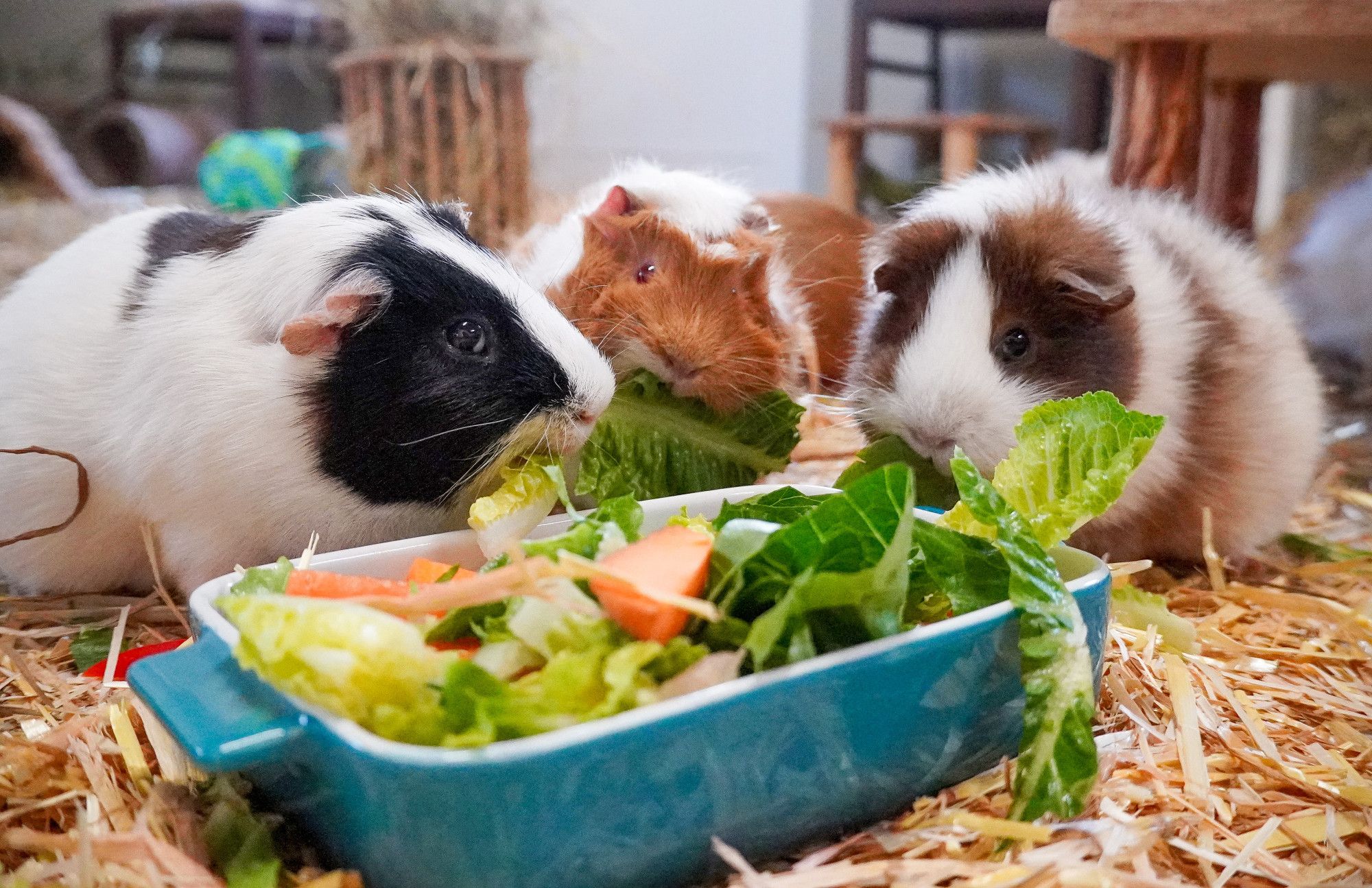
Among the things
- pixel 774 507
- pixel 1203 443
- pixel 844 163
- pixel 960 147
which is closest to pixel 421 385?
pixel 774 507

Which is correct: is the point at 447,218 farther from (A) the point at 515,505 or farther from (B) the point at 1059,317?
(B) the point at 1059,317

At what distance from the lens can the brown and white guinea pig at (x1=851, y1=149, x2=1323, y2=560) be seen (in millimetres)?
1711

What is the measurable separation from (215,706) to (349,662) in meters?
0.16

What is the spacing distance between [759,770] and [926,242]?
114 cm

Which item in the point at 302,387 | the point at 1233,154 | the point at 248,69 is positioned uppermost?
the point at 248,69

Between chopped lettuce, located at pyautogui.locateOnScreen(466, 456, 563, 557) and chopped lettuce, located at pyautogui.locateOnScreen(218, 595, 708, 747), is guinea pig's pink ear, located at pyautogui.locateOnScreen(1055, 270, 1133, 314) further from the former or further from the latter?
chopped lettuce, located at pyautogui.locateOnScreen(218, 595, 708, 747)

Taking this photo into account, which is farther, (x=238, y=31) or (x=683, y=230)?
(x=238, y=31)

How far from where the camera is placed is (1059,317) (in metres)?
1.74

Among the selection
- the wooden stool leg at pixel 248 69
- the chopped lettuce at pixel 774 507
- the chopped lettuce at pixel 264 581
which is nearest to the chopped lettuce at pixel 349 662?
the chopped lettuce at pixel 264 581

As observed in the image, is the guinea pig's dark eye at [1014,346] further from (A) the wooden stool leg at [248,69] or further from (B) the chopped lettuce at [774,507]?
(A) the wooden stool leg at [248,69]

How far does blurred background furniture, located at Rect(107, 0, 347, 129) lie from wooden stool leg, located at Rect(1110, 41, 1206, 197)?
15.5 ft

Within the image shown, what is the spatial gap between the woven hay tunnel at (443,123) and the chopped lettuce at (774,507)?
2.63 meters

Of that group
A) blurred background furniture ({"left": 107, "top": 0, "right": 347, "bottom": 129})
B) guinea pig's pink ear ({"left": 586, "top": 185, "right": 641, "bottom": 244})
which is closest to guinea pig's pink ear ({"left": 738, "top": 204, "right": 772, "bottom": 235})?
guinea pig's pink ear ({"left": 586, "top": 185, "right": 641, "bottom": 244})

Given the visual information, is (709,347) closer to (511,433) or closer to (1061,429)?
(511,433)
